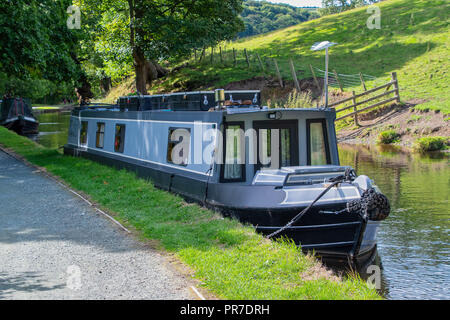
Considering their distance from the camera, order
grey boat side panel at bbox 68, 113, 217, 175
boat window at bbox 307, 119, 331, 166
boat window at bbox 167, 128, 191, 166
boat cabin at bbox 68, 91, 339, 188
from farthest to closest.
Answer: boat window at bbox 167, 128, 191, 166
grey boat side panel at bbox 68, 113, 217, 175
boat window at bbox 307, 119, 331, 166
boat cabin at bbox 68, 91, 339, 188

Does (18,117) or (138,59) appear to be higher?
(138,59)

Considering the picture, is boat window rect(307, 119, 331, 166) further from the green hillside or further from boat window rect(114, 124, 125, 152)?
the green hillside

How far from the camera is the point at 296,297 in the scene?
5703 millimetres

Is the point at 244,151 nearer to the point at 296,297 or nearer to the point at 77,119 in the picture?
the point at 296,297

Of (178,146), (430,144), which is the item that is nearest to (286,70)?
(430,144)

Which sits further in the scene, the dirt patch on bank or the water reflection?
the dirt patch on bank

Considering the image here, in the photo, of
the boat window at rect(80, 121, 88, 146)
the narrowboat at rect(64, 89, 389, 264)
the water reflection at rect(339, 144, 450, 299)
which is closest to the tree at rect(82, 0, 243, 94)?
the boat window at rect(80, 121, 88, 146)

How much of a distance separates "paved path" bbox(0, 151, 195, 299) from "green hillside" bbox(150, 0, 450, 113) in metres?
17.8

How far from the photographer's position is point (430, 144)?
20.1 metres

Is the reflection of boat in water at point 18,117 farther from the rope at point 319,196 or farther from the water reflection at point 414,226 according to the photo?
the rope at point 319,196

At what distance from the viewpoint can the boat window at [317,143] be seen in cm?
1002

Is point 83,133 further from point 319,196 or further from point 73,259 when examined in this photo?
point 319,196

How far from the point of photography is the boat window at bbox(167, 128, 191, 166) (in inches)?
443

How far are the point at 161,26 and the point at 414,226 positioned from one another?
611 inches
